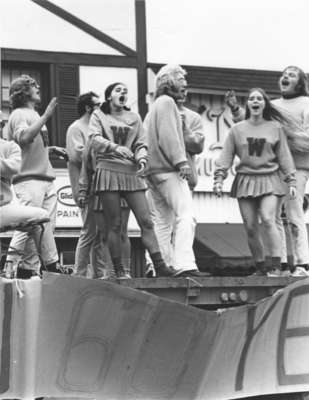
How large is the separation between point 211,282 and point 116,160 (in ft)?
4.53

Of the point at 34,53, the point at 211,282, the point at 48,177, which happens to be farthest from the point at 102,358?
the point at 34,53

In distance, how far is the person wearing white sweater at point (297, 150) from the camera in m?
12.5

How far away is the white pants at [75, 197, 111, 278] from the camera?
41.3ft

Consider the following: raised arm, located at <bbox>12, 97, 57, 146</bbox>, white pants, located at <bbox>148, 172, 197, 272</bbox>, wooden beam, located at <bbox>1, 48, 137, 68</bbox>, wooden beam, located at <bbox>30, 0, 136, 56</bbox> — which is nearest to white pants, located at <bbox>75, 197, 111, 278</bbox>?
white pants, located at <bbox>148, 172, 197, 272</bbox>

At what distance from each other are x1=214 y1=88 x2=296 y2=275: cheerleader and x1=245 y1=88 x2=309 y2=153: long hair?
6cm

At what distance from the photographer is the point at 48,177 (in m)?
12.2

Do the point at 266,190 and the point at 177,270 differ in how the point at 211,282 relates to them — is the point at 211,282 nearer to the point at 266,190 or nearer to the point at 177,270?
the point at 177,270

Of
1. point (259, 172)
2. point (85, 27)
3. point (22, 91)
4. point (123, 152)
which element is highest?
point (85, 27)

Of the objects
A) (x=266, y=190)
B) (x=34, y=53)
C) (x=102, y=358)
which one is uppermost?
(x=34, y=53)

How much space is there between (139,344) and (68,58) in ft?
40.6

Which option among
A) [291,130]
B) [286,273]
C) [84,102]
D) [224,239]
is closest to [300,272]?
[286,273]

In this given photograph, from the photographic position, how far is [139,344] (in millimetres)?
10406

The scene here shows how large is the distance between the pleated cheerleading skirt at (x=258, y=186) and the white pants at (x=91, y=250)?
4.35 ft

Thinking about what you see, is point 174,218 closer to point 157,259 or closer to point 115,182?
point 157,259
